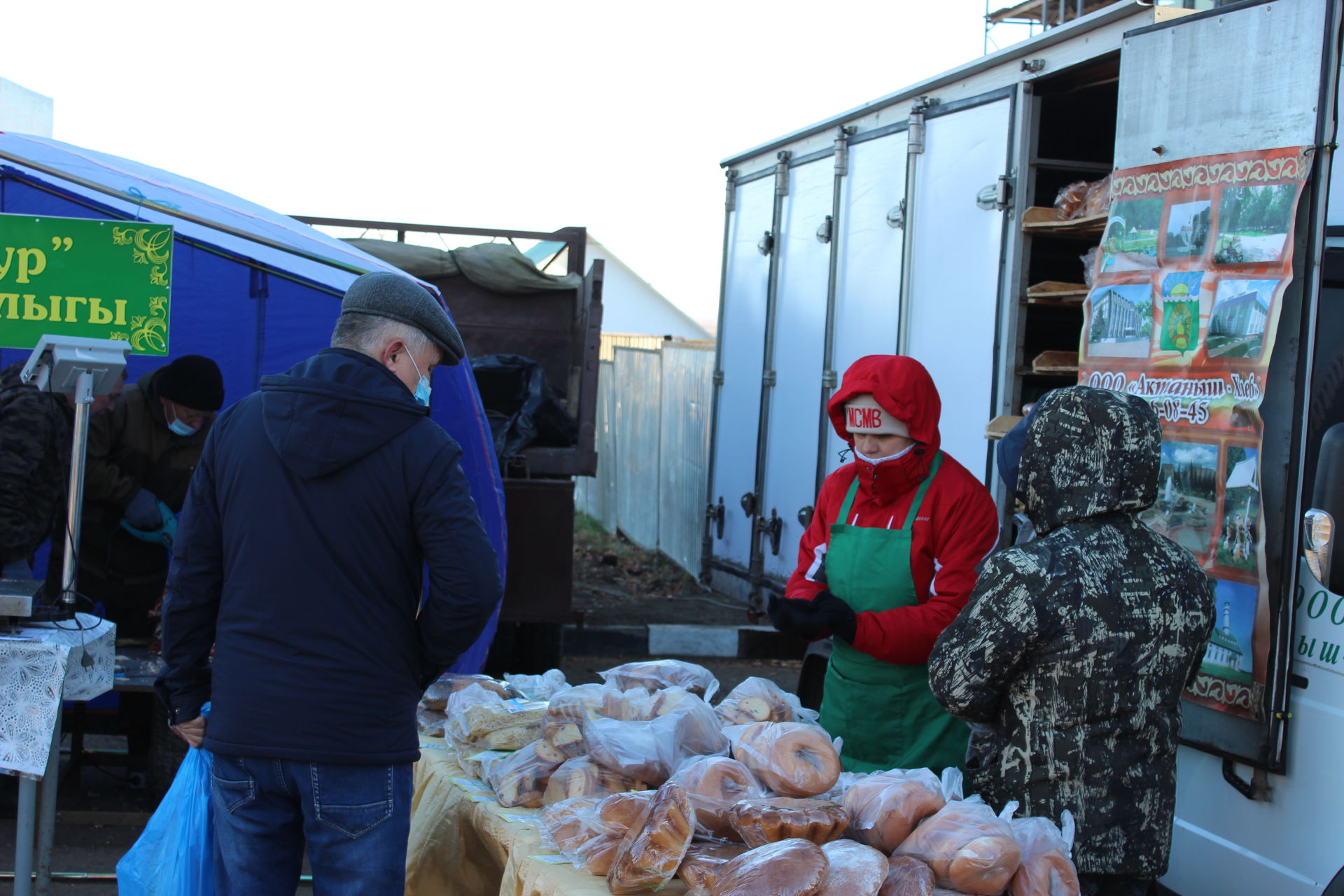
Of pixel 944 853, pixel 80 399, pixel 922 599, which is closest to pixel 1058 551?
pixel 944 853

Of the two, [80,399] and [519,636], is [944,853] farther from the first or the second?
[519,636]

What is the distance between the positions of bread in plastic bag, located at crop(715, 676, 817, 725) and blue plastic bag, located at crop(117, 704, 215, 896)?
1223mm

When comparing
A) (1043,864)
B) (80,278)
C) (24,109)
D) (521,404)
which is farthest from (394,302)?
(24,109)

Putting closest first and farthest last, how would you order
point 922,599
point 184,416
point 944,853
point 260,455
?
point 944,853 < point 260,455 < point 922,599 < point 184,416

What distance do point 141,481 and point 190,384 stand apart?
0.56 m

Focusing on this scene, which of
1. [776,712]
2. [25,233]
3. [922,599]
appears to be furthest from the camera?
[25,233]

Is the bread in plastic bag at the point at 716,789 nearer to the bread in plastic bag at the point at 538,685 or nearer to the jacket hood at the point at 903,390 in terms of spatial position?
the bread in plastic bag at the point at 538,685

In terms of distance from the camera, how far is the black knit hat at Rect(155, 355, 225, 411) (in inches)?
195

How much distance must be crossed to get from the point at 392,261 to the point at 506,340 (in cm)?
95

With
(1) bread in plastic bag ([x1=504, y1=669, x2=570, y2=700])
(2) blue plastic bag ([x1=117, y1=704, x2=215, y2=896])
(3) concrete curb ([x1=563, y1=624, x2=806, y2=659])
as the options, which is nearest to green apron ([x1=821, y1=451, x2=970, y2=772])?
(1) bread in plastic bag ([x1=504, y1=669, x2=570, y2=700])

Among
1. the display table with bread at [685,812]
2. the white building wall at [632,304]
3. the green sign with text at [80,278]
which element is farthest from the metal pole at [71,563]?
the white building wall at [632,304]

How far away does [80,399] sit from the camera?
10.7 feet

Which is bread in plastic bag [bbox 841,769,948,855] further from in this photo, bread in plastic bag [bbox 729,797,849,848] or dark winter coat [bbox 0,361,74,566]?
dark winter coat [bbox 0,361,74,566]

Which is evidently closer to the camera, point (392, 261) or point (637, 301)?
point (392, 261)
